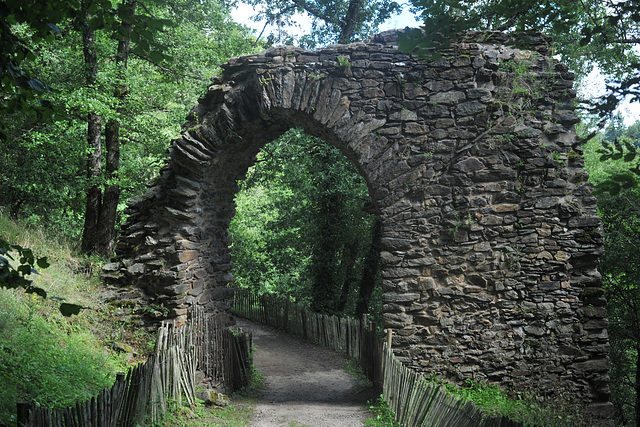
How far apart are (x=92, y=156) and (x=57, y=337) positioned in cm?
478

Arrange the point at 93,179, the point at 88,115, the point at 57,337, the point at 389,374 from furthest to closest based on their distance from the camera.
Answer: the point at 88,115 < the point at 93,179 < the point at 389,374 < the point at 57,337

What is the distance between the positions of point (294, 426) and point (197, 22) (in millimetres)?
10204

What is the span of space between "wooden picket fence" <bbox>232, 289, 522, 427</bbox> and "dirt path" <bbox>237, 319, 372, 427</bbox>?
0.37 meters

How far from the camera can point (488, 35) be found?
673 cm

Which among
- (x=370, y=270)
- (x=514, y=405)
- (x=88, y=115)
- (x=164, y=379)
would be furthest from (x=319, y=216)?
(x=164, y=379)

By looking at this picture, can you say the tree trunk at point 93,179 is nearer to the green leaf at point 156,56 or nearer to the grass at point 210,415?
the grass at point 210,415

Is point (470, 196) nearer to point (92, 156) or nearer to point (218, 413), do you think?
point (218, 413)

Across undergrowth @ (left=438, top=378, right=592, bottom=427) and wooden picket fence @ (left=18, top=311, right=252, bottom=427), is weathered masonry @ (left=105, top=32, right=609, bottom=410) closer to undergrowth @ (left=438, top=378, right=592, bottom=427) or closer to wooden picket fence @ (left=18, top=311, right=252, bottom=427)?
undergrowth @ (left=438, top=378, right=592, bottom=427)

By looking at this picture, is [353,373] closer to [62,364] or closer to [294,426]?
[294,426]

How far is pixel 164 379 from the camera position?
523cm

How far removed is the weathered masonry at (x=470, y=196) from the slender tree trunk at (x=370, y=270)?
6237mm

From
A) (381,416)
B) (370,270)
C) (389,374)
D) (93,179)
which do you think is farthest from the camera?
(370,270)

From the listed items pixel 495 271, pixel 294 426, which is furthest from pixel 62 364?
pixel 495 271

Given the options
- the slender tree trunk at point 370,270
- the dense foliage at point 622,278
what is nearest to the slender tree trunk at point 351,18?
the slender tree trunk at point 370,270
